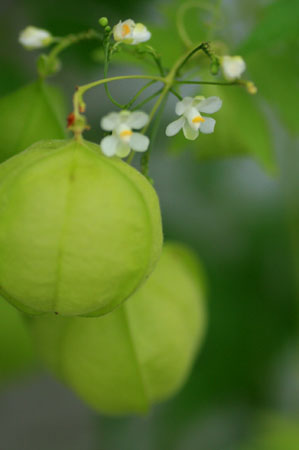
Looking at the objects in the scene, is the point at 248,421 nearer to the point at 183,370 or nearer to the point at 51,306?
the point at 183,370

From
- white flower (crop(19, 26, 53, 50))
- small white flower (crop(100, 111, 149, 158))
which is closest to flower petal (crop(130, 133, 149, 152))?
small white flower (crop(100, 111, 149, 158))

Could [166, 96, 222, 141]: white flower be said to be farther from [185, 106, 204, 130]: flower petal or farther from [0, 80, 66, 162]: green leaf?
[0, 80, 66, 162]: green leaf

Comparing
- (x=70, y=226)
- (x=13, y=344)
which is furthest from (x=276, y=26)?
(x=13, y=344)

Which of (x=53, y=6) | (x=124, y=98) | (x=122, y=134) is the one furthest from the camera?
(x=124, y=98)

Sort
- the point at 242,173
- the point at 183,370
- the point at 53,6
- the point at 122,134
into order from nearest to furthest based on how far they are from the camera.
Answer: the point at 122,134, the point at 183,370, the point at 53,6, the point at 242,173

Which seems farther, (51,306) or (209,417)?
(209,417)

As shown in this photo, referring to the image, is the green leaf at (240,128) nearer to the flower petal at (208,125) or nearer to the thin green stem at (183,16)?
the thin green stem at (183,16)

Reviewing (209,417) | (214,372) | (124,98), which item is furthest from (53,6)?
(209,417)

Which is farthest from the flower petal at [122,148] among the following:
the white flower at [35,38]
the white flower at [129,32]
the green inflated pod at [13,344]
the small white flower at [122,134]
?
the green inflated pod at [13,344]
